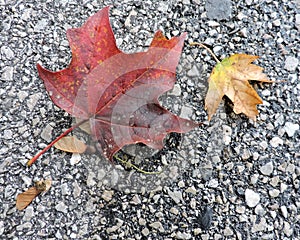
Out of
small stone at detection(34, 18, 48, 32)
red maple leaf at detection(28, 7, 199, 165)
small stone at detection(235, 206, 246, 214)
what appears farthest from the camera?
small stone at detection(34, 18, 48, 32)

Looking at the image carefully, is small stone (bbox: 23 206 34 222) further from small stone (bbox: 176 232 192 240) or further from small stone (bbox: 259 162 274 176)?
small stone (bbox: 259 162 274 176)

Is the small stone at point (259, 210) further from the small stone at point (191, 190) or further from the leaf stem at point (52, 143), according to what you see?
the leaf stem at point (52, 143)

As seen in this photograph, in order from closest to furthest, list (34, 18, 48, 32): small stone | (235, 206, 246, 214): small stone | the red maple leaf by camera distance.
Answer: the red maple leaf
(235, 206, 246, 214): small stone
(34, 18, 48, 32): small stone

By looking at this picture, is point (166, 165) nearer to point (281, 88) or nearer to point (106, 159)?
point (106, 159)

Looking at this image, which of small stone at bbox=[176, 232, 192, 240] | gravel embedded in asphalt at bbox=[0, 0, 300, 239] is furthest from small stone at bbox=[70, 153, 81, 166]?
small stone at bbox=[176, 232, 192, 240]

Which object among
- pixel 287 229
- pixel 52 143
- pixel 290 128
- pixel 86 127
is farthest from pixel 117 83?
pixel 287 229

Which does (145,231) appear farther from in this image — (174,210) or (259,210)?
(259,210)
